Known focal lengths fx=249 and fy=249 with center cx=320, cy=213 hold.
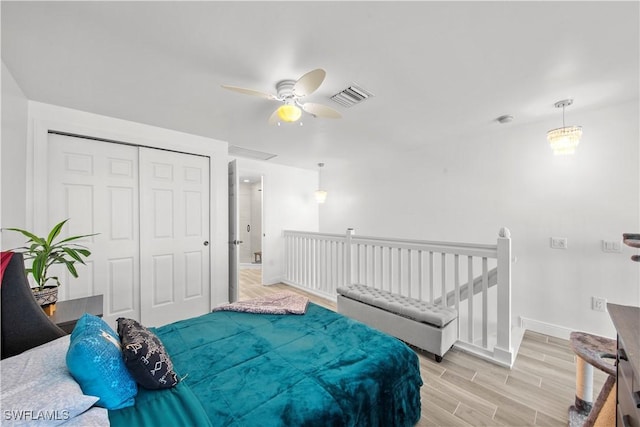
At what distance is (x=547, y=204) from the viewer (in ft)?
9.48

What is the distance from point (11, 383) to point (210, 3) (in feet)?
5.80

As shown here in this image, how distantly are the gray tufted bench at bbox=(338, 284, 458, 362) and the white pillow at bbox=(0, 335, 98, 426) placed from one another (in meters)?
2.22

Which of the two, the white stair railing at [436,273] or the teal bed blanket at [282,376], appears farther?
the white stair railing at [436,273]

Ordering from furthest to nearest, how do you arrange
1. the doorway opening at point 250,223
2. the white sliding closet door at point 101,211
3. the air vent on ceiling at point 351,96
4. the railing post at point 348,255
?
the doorway opening at point 250,223 → the railing post at point 348,255 → the white sliding closet door at point 101,211 → the air vent on ceiling at point 351,96

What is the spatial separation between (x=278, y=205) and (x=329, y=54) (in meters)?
3.58

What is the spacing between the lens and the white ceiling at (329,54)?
1343mm

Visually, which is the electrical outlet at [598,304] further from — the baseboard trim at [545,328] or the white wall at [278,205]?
the white wall at [278,205]

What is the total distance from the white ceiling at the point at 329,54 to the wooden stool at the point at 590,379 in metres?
1.85

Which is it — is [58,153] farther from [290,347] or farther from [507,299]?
[507,299]

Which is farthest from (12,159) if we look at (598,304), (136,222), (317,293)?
(598,304)

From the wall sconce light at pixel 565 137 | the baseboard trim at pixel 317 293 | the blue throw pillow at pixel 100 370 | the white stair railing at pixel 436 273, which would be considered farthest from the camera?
the baseboard trim at pixel 317 293

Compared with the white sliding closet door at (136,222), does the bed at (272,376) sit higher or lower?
lower

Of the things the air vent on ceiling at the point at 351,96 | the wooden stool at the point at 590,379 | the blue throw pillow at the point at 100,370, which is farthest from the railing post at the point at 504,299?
the blue throw pillow at the point at 100,370

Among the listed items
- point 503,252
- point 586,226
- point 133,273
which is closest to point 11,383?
point 133,273
